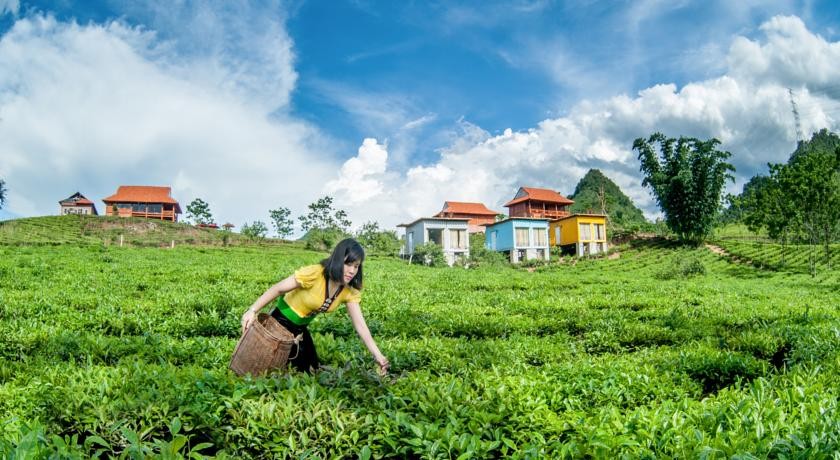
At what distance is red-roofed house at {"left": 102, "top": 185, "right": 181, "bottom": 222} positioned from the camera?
222ft

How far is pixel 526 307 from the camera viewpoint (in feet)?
36.4

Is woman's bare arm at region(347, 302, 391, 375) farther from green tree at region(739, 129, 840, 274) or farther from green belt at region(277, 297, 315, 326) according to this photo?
green tree at region(739, 129, 840, 274)

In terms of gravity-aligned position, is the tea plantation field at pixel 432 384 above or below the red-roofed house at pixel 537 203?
below

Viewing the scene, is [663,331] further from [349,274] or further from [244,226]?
[244,226]

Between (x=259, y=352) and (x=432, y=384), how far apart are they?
1.58 m

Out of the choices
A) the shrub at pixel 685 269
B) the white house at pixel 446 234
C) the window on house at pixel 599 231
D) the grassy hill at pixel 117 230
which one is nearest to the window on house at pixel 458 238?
Result: the white house at pixel 446 234

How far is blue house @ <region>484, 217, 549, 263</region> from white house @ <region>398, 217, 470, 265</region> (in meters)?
4.60

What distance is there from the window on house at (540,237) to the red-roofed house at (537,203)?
30.6 ft

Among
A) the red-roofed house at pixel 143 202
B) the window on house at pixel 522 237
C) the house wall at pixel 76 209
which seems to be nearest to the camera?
the window on house at pixel 522 237

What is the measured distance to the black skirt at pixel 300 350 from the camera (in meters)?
4.93

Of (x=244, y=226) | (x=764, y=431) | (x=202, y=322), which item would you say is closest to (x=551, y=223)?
(x=244, y=226)

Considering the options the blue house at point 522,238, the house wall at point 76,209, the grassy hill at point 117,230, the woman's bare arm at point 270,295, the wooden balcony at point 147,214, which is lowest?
the woman's bare arm at point 270,295

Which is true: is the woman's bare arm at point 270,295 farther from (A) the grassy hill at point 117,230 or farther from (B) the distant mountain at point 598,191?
(B) the distant mountain at point 598,191

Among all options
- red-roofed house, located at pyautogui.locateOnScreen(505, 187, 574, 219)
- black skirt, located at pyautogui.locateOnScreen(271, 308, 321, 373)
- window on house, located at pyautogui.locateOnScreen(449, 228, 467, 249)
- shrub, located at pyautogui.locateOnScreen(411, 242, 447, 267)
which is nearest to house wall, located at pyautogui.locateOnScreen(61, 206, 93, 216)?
window on house, located at pyautogui.locateOnScreen(449, 228, 467, 249)
